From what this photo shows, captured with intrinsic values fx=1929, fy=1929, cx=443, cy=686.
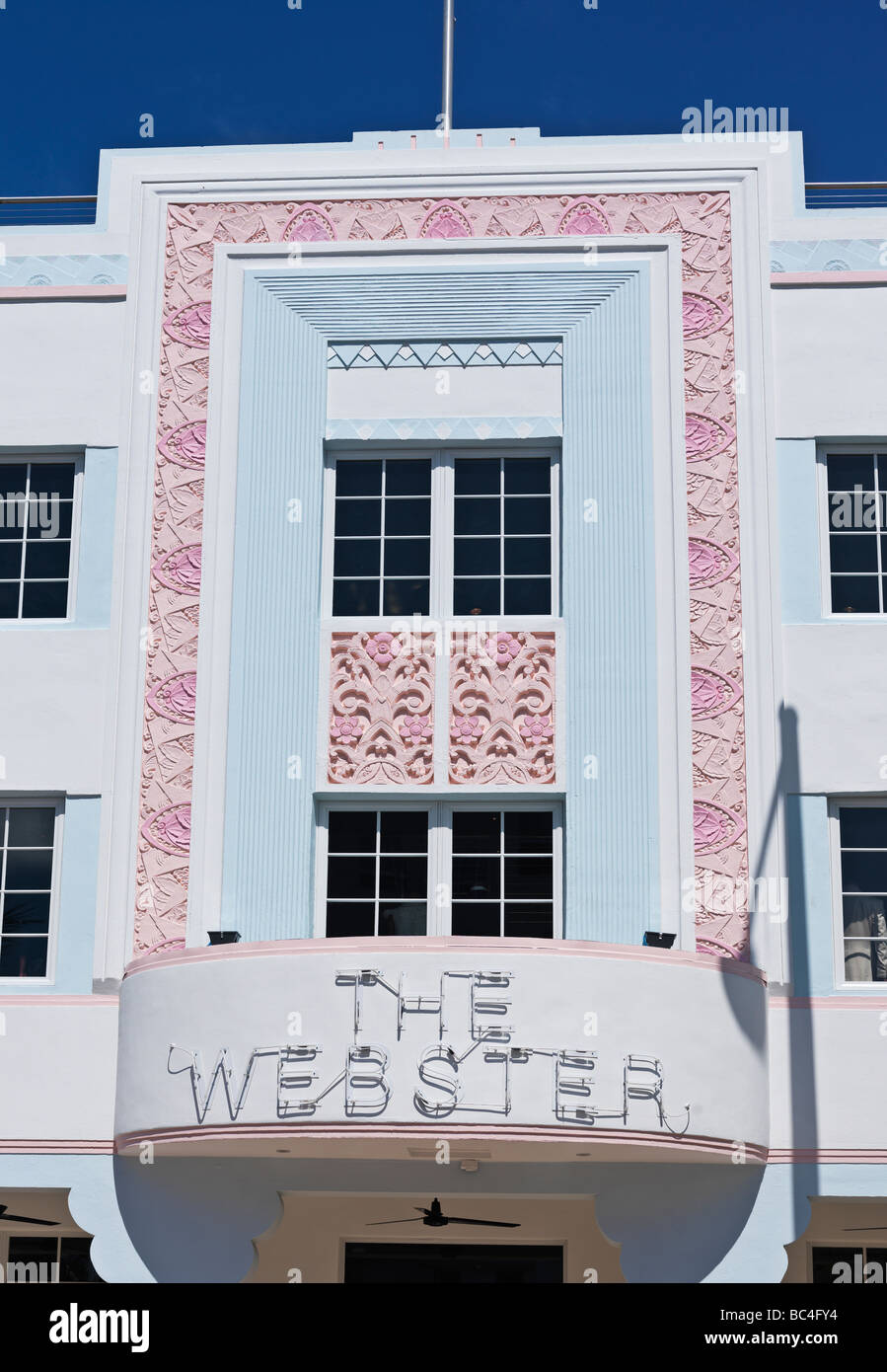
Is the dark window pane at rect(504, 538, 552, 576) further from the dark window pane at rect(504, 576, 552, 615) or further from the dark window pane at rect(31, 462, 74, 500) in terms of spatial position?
the dark window pane at rect(31, 462, 74, 500)

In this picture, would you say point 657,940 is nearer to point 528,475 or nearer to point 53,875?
point 528,475

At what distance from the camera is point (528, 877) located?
16.1 metres

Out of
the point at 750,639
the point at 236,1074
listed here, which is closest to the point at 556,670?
the point at 750,639

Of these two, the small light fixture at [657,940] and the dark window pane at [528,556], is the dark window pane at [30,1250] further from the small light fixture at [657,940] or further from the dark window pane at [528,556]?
the dark window pane at [528,556]

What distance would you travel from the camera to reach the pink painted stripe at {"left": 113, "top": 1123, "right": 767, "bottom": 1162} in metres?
13.8

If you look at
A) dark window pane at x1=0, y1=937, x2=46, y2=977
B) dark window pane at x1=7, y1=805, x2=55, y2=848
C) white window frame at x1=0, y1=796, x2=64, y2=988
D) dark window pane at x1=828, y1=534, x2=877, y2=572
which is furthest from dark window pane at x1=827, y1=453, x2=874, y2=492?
dark window pane at x1=0, y1=937, x2=46, y2=977

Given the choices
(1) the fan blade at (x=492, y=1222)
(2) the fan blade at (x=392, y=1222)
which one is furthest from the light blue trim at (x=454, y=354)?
(2) the fan blade at (x=392, y=1222)

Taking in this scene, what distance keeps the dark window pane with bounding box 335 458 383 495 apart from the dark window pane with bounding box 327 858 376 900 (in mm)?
3297

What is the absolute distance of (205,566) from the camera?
55.0 ft

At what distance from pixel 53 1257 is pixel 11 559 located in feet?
21.2

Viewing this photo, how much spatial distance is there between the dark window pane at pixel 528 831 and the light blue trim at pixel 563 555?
377 mm
